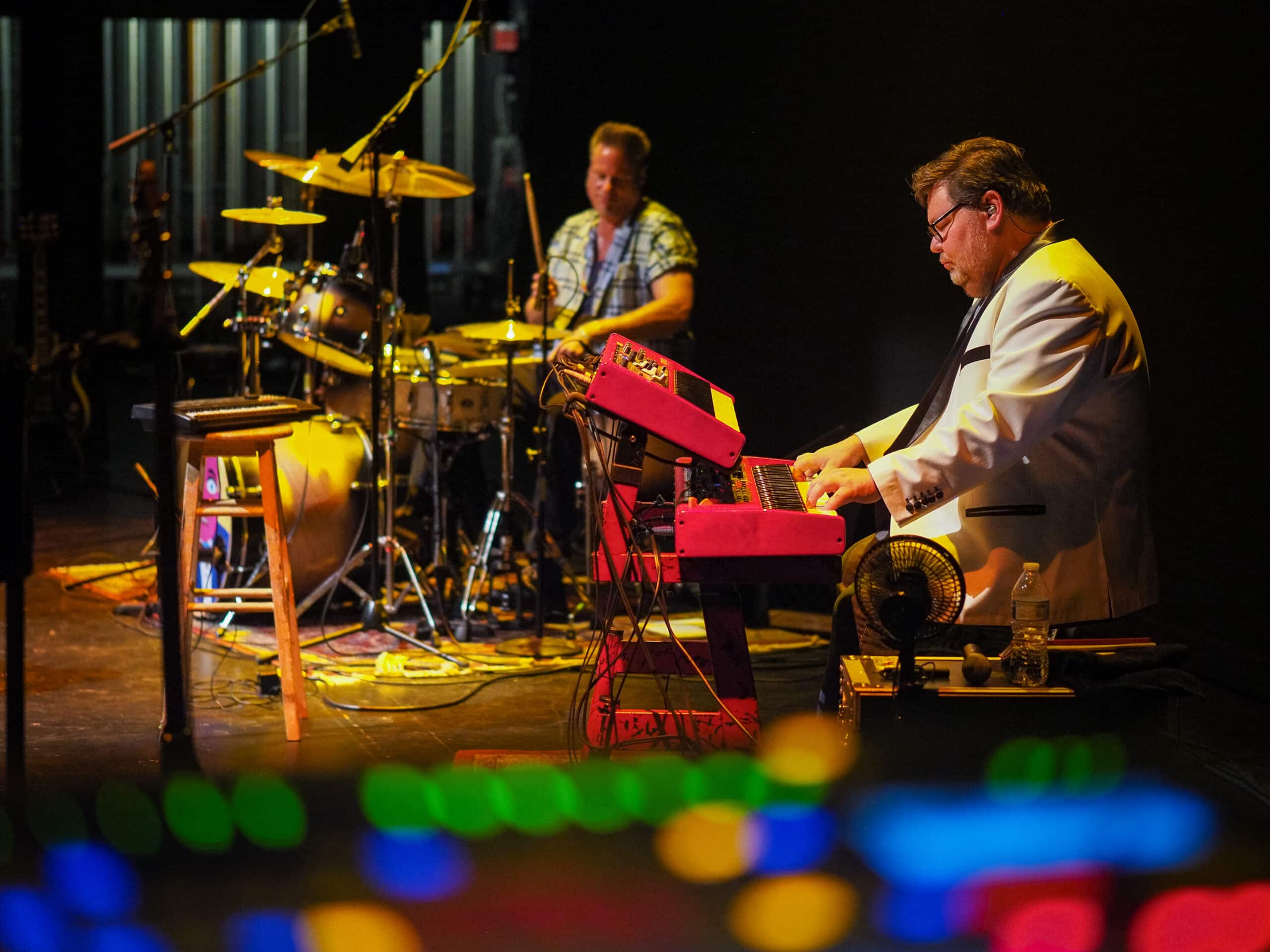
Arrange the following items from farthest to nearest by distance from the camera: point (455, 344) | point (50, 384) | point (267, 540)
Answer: point (455, 344)
point (50, 384)
point (267, 540)

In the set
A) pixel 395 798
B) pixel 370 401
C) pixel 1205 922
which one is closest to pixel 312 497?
pixel 370 401

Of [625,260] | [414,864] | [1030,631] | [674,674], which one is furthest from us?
[625,260]

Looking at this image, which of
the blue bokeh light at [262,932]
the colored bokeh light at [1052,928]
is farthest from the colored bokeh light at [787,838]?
the blue bokeh light at [262,932]

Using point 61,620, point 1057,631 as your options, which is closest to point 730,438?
point 1057,631

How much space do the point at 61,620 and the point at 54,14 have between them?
4976mm

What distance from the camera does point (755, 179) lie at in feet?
18.2

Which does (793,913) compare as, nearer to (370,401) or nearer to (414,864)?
(414,864)

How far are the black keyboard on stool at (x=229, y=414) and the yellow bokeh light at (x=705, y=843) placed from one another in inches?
59.3

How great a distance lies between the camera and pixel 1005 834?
2.57 m

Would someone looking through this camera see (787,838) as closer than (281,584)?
Yes

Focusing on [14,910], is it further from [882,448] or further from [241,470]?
[241,470]

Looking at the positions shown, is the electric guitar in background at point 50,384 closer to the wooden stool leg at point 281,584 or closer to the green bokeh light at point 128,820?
the wooden stool leg at point 281,584

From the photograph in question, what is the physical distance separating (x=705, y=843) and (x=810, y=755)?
496 millimetres

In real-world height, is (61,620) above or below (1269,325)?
below
